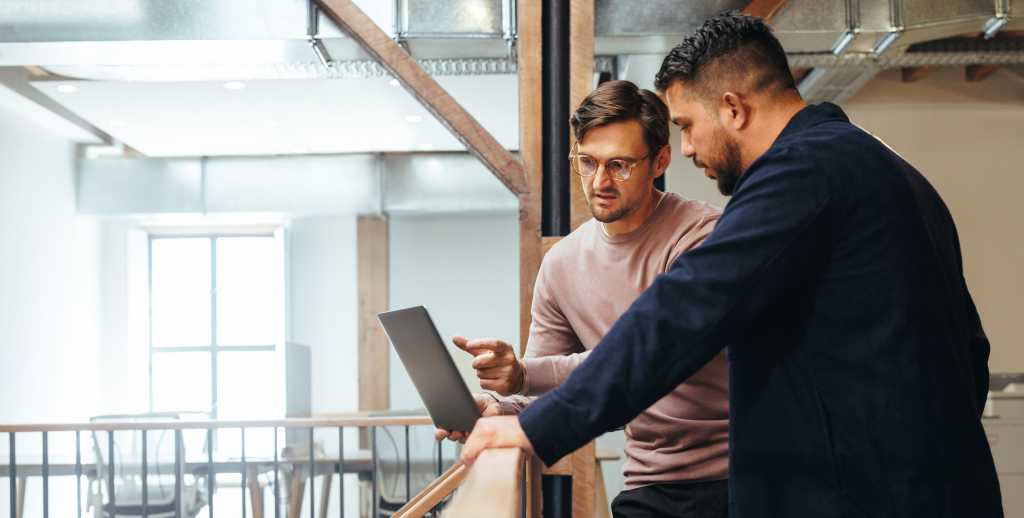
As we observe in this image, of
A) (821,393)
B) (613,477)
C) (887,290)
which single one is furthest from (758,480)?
(613,477)

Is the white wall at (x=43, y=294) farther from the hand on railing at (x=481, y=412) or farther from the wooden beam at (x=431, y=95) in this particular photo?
the hand on railing at (x=481, y=412)

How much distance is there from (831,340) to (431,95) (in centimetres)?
238

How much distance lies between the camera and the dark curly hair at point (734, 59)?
5.20 feet

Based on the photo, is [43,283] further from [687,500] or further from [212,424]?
[687,500]

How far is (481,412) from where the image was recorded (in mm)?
1971

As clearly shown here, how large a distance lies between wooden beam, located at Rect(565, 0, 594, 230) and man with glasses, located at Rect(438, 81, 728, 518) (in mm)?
975

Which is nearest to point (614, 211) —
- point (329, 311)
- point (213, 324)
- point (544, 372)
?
point (544, 372)

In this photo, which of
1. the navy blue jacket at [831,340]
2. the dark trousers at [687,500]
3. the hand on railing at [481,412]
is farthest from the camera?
the dark trousers at [687,500]

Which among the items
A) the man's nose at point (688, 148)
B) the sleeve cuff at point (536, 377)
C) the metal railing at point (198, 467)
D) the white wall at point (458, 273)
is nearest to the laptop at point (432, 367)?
the sleeve cuff at point (536, 377)

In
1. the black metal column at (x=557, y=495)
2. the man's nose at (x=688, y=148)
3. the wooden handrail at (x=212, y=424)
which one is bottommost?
the black metal column at (x=557, y=495)

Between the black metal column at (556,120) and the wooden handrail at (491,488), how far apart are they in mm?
2255

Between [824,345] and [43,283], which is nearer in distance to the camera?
[824,345]

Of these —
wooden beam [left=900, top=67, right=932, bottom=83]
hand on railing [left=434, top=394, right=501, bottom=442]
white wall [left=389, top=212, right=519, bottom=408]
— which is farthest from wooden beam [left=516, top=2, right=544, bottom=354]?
white wall [left=389, top=212, right=519, bottom=408]

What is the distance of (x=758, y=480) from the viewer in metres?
1.44
